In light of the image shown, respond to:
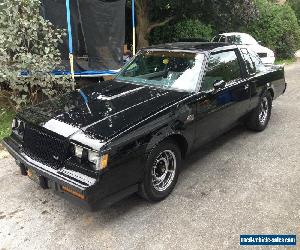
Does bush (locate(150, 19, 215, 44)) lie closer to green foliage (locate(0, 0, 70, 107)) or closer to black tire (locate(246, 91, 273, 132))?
black tire (locate(246, 91, 273, 132))

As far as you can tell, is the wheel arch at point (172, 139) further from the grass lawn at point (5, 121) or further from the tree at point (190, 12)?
the tree at point (190, 12)

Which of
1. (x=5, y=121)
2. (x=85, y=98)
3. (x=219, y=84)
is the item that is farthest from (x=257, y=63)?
(x=5, y=121)

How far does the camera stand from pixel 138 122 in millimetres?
3549

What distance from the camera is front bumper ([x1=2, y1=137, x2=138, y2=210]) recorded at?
10.2 feet

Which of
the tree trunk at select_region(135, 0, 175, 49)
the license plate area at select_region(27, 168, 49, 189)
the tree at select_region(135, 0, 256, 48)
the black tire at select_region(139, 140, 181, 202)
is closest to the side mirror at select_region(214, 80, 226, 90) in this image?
the black tire at select_region(139, 140, 181, 202)

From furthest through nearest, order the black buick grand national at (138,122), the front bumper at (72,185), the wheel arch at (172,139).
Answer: the wheel arch at (172,139)
the black buick grand national at (138,122)
the front bumper at (72,185)

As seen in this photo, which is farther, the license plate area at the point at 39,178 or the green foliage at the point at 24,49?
the green foliage at the point at 24,49

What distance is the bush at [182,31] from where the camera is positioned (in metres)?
13.1

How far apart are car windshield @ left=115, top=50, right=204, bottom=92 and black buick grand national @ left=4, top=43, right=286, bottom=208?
0.5 inches

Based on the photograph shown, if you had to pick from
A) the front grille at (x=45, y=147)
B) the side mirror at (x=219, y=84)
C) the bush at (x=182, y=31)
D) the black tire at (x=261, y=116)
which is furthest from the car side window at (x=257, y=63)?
the bush at (x=182, y=31)

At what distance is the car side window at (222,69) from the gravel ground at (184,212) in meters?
1.20

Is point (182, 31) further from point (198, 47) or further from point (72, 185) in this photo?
point (72, 185)

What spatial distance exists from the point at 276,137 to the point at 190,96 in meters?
2.47

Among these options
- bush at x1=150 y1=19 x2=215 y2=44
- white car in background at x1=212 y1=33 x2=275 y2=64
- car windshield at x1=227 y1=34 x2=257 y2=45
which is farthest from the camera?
bush at x1=150 y1=19 x2=215 y2=44
